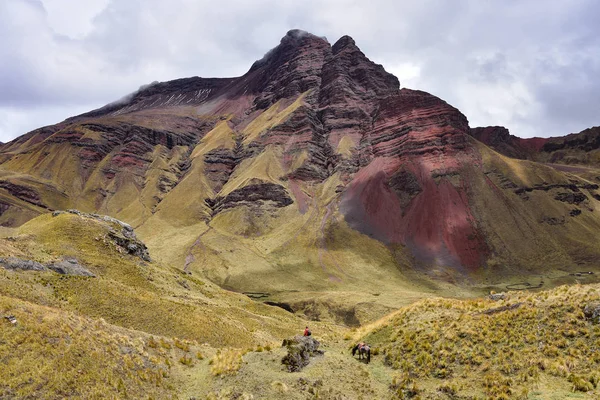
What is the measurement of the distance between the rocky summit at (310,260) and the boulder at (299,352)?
15 cm

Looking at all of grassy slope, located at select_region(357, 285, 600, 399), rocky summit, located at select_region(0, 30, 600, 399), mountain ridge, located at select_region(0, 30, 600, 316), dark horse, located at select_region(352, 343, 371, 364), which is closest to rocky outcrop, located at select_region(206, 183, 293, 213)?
mountain ridge, located at select_region(0, 30, 600, 316)

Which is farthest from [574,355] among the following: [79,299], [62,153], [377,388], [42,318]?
[62,153]

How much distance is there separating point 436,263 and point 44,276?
3880 inches

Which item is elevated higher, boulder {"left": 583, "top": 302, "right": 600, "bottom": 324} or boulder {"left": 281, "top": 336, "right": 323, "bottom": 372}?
boulder {"left": 583, "top": 302, "right": 600, "bottom": 324}

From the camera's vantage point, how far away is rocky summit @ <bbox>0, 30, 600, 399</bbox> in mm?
19409

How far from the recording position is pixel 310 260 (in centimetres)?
10925

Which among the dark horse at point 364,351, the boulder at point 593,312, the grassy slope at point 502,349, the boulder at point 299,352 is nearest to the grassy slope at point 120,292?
the boulder at point 299,352

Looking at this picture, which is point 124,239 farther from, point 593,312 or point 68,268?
point 593,312

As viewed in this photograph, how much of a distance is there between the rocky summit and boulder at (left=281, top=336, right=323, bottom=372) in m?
0.15

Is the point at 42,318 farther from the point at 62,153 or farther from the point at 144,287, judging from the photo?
the point at 62,153

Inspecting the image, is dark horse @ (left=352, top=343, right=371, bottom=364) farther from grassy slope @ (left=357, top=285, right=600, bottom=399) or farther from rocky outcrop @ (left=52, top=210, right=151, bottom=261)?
rocky outcrop @ (left=52, top=210, right=151, bottom=261)

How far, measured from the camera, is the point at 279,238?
122688 mm

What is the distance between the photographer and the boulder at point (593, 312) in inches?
786

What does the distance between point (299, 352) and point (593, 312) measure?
52.3 ft
